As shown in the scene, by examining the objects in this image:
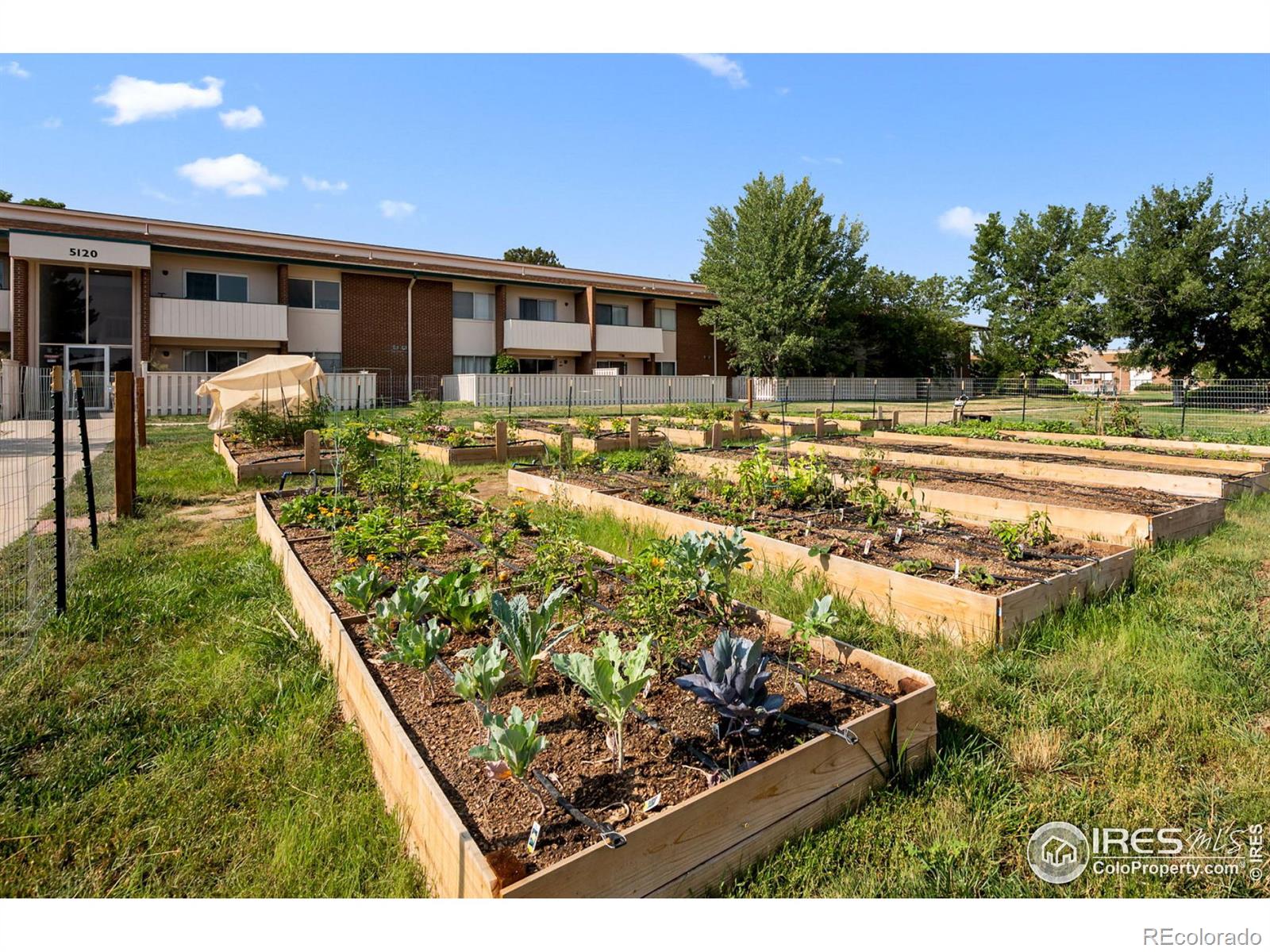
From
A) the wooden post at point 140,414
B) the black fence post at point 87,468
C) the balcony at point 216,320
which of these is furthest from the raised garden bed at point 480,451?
the balcony at point 216,320

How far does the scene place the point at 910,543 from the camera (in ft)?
17.0

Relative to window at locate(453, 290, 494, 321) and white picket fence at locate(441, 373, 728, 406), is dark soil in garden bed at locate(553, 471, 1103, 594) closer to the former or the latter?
white picket fence at locate(441, 373, 728, 406)

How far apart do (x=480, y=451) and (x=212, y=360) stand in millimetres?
18564

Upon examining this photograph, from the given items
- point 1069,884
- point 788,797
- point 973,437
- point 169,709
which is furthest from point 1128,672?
point 973,437

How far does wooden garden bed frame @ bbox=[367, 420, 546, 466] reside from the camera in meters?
10.9

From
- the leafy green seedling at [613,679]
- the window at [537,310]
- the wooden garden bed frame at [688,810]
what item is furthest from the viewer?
the window at [537,310]

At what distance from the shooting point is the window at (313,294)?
25891 mm

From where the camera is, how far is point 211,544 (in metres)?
5.98

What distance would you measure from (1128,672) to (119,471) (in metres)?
8.21

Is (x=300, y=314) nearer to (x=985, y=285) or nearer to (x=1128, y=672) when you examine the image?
(x=1128, y=672)

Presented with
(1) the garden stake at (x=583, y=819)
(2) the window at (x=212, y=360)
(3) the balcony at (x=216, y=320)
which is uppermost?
(3) the balcony at (x=216, y=320)
